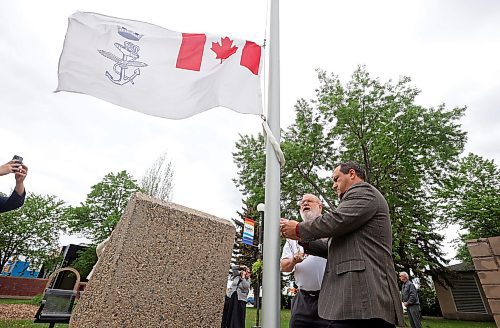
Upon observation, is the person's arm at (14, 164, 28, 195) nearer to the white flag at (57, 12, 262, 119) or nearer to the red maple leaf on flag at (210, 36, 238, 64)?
the white flag at (57, 12, 262, 119)

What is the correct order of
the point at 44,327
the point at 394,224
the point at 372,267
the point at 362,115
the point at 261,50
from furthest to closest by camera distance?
the point at 362,115 < the point at 394,224 < the point at 44,327 < the point at 261,50 < the point at 372,267

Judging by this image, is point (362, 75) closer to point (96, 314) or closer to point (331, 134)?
point (331, 134)

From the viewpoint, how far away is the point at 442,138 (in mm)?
14031

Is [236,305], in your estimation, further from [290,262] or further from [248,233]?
[290,262]

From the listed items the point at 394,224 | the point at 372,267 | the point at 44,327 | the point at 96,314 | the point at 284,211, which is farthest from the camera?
the point at 284,211

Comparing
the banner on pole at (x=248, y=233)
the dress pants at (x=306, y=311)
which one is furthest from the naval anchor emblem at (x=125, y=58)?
the banner on pole at (x=248, y=233)

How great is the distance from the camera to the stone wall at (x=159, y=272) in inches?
57.5

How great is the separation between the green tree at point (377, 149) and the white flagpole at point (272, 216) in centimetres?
1214

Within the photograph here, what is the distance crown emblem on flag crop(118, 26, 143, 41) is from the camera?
3.26 metres

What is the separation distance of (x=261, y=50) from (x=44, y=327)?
8.41 meters

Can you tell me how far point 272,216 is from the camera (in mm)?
2119

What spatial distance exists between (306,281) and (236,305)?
5.30 meters

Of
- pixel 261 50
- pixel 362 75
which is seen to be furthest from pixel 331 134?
pixel 261 50

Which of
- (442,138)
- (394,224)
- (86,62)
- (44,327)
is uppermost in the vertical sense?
(442,138)
